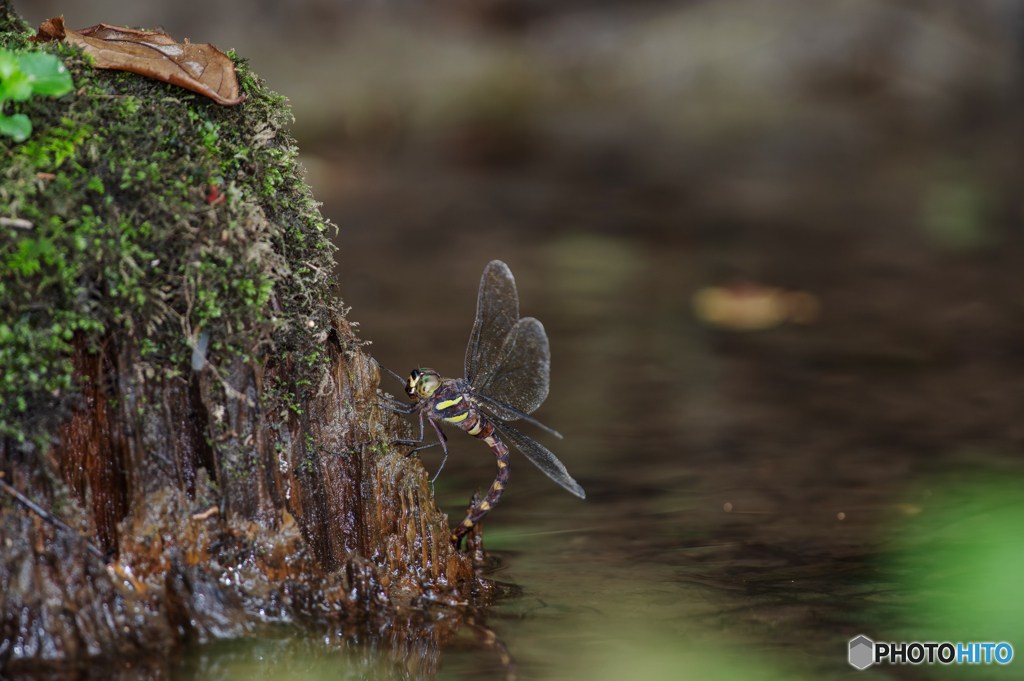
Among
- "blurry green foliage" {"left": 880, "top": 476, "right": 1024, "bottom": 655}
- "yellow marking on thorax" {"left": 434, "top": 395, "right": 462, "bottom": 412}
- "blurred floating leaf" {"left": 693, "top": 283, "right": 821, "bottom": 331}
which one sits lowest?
"blurry green foliage" {"left": 880, "top": 476, "right": 1024, "bottom": 655}

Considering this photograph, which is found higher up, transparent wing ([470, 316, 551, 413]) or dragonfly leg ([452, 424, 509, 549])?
transparent wing ([470, 316, 551, 413])

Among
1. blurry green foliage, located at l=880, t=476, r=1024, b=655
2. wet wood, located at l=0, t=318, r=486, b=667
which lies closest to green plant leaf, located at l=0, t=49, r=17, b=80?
wet wood, located at l=0, t=318, r=486, b=667

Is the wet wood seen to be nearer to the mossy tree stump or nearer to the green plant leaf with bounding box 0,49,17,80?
the mossy tree stump

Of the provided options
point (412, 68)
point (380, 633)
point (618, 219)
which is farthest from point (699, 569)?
point (412, 68)

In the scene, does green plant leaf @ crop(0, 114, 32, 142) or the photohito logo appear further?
the photohito logo

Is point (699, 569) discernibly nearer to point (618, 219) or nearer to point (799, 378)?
point (799, 378)
